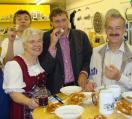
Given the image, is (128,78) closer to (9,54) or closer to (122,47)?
(122,47)

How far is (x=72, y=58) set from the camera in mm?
2477

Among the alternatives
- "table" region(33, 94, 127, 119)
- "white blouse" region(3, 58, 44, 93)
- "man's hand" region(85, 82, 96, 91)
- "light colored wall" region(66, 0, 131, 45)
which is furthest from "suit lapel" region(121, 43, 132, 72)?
"light colored wall" region(66, 0, 131, 45)

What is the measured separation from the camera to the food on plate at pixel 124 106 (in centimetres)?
151

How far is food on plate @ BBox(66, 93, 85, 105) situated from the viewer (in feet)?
5.75

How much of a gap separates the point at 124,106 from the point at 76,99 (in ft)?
1.12

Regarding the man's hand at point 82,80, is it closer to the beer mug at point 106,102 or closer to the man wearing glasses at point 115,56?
the man wearing glasses at point 115,56

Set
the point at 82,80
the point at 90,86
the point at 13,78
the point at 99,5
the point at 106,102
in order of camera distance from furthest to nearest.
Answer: the point at 99,5
the point at 82,80
the point at 90,86
the point at 13,78
the point at 106,102

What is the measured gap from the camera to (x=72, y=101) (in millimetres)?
1766

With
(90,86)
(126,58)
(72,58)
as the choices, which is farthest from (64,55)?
(126,58)

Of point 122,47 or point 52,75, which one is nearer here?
point 122,47

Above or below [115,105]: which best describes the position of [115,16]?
above

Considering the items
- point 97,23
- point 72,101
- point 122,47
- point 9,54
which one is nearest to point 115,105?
point 72,101

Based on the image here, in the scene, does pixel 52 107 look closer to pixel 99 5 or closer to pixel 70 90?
pixel 70 90

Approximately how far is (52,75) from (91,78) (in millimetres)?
372
